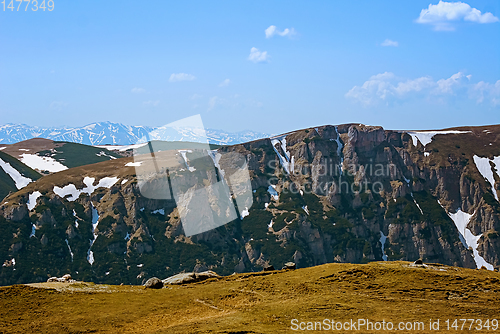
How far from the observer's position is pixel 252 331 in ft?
153

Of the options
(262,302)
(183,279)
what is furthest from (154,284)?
(262,302)

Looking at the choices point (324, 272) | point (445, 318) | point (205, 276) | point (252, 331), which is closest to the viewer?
point (252, 331)

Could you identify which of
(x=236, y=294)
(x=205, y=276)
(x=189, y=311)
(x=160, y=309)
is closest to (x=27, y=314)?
(x=160, y=309)

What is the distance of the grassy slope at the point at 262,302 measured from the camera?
50.8 meters

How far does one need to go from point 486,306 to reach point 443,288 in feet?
21.8

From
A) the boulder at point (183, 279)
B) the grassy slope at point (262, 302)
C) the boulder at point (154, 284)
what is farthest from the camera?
the boulder at point (183, 279)

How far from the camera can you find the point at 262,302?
59.3 meters

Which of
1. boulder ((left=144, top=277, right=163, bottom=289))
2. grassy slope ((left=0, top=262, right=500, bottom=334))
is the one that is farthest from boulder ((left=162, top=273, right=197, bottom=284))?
boulder ((left=144, top=277, right=163, bottom=289))

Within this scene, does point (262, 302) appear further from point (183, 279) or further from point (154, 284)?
point (183, 279)

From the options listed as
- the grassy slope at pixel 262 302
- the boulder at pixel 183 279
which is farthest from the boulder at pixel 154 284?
the boulder at pixel 183 279

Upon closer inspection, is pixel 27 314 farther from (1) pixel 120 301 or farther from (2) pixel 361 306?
(2) pixel 361 306

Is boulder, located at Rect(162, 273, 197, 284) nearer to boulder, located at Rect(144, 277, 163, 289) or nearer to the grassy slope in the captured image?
the grassy slope

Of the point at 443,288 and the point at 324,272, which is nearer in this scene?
the point at 443,288

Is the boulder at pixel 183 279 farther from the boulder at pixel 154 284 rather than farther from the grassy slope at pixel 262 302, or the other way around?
the boulder at pixel 154 284
